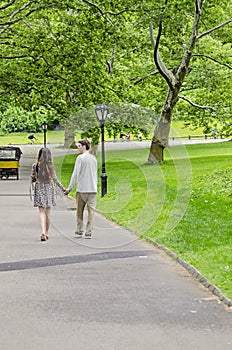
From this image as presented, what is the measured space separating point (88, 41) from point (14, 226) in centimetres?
1985

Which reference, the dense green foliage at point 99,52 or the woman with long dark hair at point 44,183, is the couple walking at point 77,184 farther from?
the dense green foliage at point 99,52

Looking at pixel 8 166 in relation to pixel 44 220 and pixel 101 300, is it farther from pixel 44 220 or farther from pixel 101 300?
pixel 101 300

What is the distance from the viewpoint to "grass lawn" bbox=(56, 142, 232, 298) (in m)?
12.5

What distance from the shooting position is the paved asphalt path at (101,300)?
302 inches

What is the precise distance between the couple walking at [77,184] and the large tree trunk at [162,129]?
2207 centimetres

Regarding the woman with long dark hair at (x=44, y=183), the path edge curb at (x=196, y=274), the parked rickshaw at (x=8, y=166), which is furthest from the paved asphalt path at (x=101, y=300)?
the parked rickshaw at (x=8, y=166)

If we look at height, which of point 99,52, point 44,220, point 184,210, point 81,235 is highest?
point 99,52

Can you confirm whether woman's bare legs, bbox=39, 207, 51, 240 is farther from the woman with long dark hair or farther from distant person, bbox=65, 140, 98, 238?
distant person, bbox=65, 140, 98, 238

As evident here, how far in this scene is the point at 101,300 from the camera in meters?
9.46

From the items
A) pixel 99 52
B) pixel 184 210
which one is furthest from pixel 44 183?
pixel 99 52

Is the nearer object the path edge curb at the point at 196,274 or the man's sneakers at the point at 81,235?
the path edge curb at the point at 196,274

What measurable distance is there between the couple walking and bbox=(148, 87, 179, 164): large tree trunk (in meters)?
22.1

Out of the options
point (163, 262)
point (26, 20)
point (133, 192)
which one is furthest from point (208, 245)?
point (26, 20)

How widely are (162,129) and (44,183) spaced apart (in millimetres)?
24213
